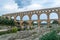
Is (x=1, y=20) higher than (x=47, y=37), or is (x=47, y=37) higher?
(x=47, y=37)

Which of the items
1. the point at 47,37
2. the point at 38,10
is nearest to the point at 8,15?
the point at 38,10

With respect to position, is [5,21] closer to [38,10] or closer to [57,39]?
[38,10]

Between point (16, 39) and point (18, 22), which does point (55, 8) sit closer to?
point (18, 22)

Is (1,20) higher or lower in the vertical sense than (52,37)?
lower

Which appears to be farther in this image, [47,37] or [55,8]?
[55,8]

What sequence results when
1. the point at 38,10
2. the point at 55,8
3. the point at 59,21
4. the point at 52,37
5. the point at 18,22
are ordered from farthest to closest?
the point at 18,22, the point at 38,10, the point at 55,8, the point at 59,21, the point at 52,37

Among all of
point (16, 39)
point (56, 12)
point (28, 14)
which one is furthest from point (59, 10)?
point (16, 39)

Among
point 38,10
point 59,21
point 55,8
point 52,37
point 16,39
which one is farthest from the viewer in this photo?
point 38,10

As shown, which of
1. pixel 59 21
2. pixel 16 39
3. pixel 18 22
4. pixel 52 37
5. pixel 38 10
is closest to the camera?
pixel 52 37

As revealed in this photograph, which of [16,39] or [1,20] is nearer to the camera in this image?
[16,39]

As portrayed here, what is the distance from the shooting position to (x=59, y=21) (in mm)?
41406

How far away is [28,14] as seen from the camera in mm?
48375

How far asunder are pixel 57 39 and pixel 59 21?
98.2 feet

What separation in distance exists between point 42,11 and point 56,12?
15.5ft
